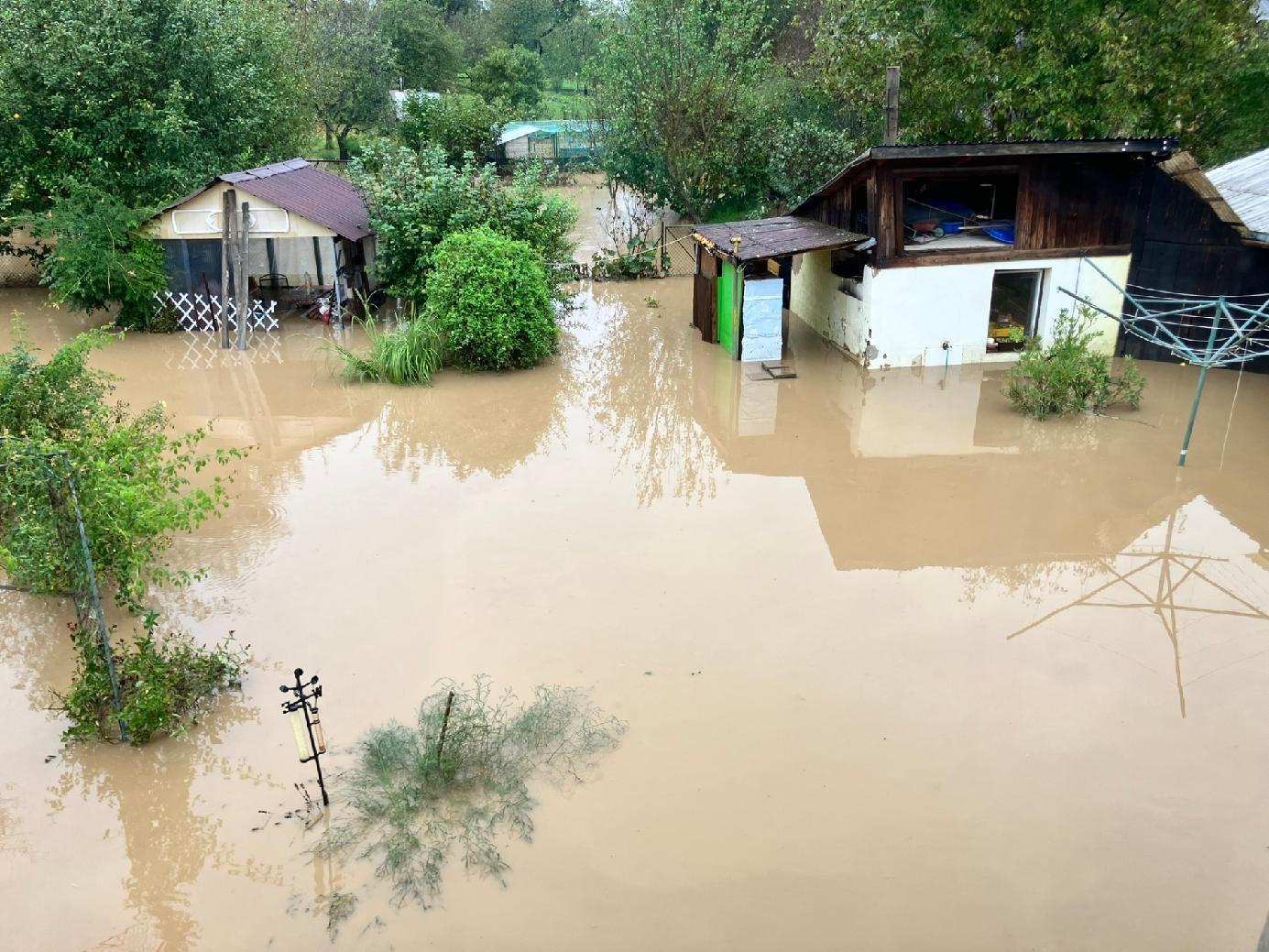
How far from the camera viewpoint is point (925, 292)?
15500 millimetres

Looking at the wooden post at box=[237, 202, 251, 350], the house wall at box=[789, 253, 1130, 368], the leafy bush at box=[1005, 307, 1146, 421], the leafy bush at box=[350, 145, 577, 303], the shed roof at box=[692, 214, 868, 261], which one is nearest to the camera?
the leafy bush at box=[1005, 307, 1146, 421]

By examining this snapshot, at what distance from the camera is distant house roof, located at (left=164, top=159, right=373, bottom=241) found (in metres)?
17.0

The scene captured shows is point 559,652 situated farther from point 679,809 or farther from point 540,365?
point 540,365

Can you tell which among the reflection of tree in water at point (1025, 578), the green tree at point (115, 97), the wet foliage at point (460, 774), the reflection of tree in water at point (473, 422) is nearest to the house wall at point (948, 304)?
the reflection of tree in water at point (473, 422)

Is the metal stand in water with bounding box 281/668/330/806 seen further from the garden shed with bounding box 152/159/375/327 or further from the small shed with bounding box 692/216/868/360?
the garden shed with bounding box 152/159/375/327

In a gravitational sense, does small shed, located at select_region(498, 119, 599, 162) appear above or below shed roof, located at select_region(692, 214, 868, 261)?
above

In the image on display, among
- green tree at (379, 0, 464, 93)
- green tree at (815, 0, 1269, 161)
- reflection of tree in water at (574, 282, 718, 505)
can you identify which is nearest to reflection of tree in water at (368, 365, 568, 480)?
reflection of tree in water at (574, 282, 718, 505)

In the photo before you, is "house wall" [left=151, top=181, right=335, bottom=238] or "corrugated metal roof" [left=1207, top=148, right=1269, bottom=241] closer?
"corrugated metal roof" [left=1207, top=148, right=1269, bottom=241]

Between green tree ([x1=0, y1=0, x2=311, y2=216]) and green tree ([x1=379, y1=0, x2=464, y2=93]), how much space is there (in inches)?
1002

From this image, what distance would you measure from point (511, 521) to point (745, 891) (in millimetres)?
5513

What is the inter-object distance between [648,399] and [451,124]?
22030 mm

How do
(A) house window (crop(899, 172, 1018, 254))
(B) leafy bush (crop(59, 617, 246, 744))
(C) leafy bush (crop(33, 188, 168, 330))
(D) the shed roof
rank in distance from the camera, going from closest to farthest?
(B) leafy bush (crop(59, 617, 246, 744))
(D) the shed roof
(A) house window (crop(899, 172, 1018, 254))
(C) leafy bush (crop(33, 188, 168, 330))

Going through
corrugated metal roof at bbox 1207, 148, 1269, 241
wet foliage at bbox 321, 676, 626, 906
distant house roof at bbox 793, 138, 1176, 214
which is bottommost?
wet foliage at bbox 321, 676, 626, 906

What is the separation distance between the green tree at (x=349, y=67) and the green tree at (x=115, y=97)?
1581cm
